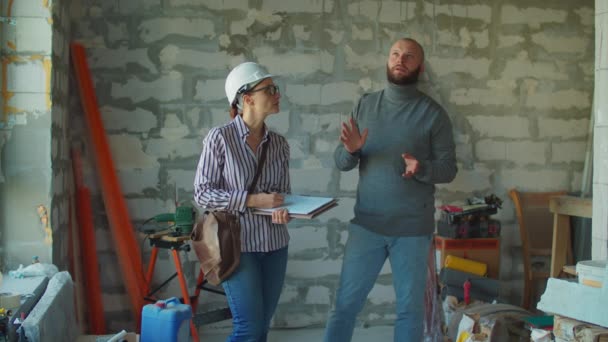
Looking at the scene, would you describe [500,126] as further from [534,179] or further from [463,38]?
[463,38]

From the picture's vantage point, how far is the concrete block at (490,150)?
Answer: 4.06 meters

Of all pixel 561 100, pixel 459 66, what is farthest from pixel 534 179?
pixel 459 66

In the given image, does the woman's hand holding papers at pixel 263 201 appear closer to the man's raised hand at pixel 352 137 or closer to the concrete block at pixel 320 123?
the man's raised hand at pixel 352 137

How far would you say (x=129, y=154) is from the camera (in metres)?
3.71

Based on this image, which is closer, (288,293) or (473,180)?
(288,293)

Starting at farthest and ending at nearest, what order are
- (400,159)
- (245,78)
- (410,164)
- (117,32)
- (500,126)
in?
(500,126) → (117,32) → (400,159) → (410,164) → (245,78)

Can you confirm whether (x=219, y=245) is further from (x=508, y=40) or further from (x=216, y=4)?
(x=508, y=40)

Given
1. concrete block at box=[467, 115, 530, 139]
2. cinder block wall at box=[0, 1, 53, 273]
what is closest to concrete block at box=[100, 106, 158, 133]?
cinder block wall at box=[0, 1, 53, 273]

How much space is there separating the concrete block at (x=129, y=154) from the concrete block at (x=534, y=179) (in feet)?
7.71

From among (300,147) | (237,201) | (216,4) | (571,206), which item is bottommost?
(571,206)

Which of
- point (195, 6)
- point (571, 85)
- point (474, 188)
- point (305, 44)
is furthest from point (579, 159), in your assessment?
point (195, 6)

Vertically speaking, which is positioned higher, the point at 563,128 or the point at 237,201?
the point at 563,128

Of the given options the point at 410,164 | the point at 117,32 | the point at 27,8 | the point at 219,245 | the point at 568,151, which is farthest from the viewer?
the point at 568,151

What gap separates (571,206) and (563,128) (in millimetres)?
606
